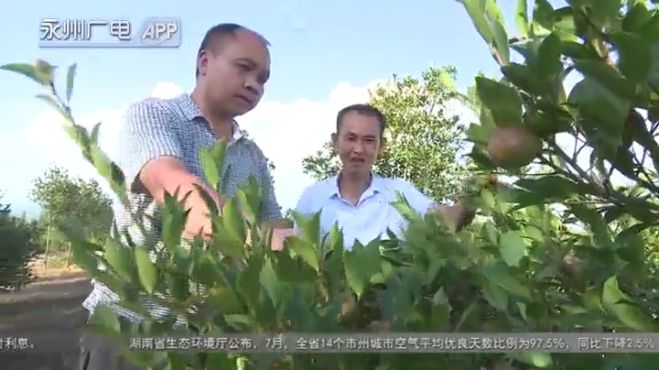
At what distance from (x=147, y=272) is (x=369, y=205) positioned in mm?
514

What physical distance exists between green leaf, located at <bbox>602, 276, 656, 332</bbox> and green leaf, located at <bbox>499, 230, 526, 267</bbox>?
82mm

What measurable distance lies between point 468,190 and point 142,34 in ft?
1.90

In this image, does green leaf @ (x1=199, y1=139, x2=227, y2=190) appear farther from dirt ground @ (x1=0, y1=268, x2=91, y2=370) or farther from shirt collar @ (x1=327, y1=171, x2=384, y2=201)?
dirt ground @ (x1=0, y1=268, x2=91, y2=370)

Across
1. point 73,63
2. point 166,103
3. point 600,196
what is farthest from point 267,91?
point 600,196

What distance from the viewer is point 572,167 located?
2.50ft

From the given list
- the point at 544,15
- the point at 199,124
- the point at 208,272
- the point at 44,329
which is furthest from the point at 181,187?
the point at 44,329

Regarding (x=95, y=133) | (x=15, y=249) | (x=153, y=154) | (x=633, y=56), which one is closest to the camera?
(x=633, y=56)

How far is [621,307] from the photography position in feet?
2.39

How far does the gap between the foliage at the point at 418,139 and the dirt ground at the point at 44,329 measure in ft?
1.49

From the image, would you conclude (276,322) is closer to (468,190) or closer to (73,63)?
(468,190)

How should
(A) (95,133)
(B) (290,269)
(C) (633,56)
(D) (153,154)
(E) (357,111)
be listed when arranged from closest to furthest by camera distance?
(C) (633,56)
(B) (290,269)
(A) (95,133)
(D) (153,154)
(E) (357,111)

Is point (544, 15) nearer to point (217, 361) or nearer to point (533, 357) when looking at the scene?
point (533, 357)

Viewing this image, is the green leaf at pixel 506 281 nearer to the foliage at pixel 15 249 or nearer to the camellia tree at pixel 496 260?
the camellia tree at pixel 496 260

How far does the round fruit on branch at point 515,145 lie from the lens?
727mm
